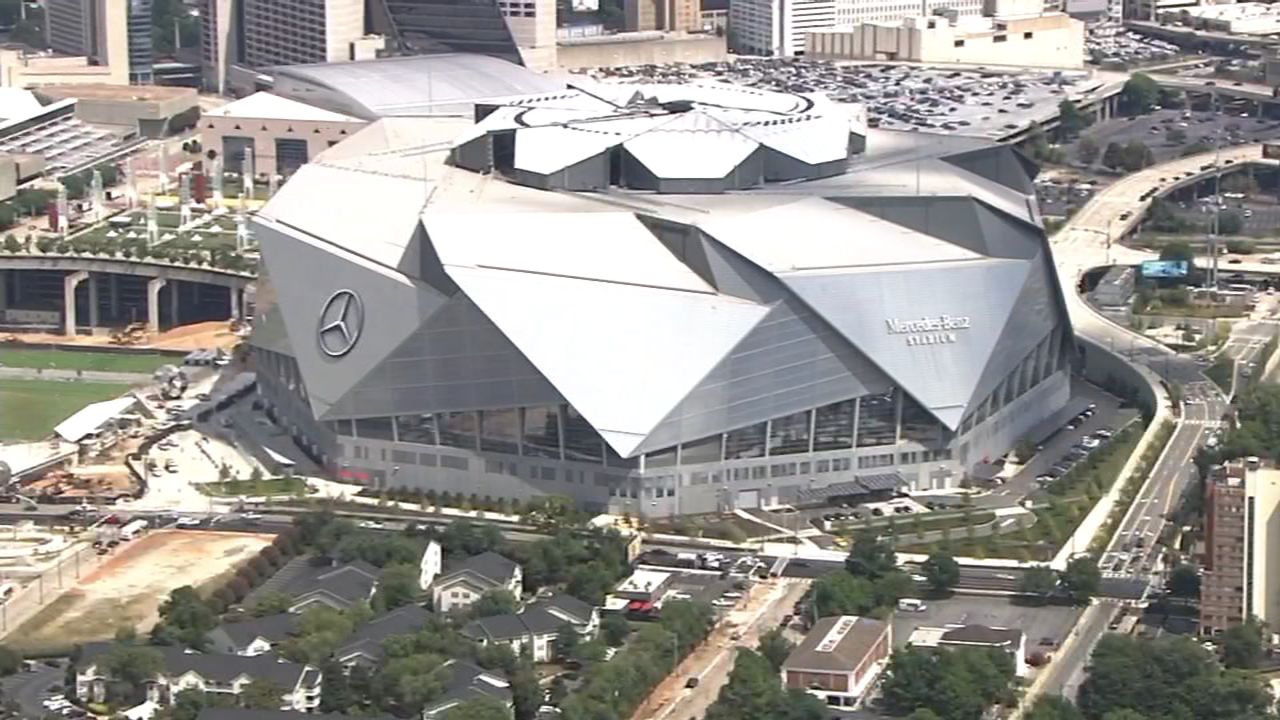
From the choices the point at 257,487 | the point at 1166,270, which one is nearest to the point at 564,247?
the point at 257,487

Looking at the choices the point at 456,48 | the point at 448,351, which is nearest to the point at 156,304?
the point at 448,351

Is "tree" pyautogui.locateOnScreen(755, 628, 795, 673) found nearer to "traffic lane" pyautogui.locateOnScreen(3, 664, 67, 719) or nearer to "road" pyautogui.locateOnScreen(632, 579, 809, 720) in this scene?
"road" pyautogui.locateOnScreen(632, 579, 809, 720)

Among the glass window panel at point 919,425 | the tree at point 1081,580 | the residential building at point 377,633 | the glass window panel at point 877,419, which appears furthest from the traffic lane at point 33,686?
the glass window panel at point 919,425

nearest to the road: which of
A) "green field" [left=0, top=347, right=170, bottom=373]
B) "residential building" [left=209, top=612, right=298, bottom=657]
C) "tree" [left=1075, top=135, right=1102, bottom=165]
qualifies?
"residential building" [left=209, top=612, right=298, bottom=657]

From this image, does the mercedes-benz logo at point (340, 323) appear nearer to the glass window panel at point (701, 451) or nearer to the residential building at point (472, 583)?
the glass window panel at point (701, 451)

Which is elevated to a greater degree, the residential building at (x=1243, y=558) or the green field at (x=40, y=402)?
the residential building at (x=1243, y=558)

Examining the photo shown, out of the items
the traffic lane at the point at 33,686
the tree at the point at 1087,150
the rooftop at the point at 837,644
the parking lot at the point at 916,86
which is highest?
the parking lot at the point at 916,86
